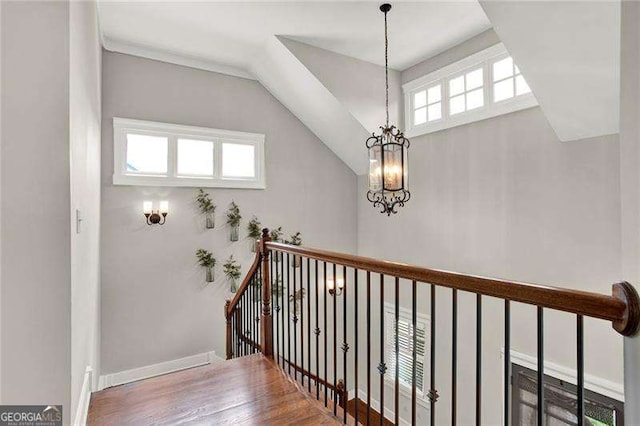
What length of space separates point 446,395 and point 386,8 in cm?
490

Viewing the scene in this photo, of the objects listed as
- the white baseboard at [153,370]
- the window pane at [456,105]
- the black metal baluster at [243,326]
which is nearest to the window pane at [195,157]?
the black metal baluster at [243,326]

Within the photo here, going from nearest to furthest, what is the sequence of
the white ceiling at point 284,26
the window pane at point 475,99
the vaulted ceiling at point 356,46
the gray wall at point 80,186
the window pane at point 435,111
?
the gray wall at point 80,186
the vaulted ceiling at point 356,46
the white ceiling at point 284,26
the window pane at point 475,99
the window pane at point 435,111

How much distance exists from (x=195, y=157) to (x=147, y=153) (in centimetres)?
61

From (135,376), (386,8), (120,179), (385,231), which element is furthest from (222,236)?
(386,8)

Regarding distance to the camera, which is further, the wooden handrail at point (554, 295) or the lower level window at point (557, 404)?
the lower level window at point (557, 404)

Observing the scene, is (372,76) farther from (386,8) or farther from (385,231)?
(385,231)

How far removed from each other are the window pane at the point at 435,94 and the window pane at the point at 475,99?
17.5 inches

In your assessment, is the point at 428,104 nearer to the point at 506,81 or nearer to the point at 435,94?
the point at 435,94

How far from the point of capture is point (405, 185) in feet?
11.4

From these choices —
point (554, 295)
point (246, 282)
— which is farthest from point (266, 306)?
point (554, 295)

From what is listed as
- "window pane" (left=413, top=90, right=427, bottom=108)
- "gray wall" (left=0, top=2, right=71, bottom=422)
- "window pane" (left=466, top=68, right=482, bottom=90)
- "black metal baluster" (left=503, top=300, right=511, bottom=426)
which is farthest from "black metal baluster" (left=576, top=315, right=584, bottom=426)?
"window pane" (left=413, top=90, right=427, bottom=108)

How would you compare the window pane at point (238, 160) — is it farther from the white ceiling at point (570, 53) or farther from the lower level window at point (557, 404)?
the lower level window at point (557, 404)

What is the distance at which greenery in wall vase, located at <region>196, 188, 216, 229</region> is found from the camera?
4.73m

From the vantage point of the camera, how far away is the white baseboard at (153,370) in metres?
4.07
